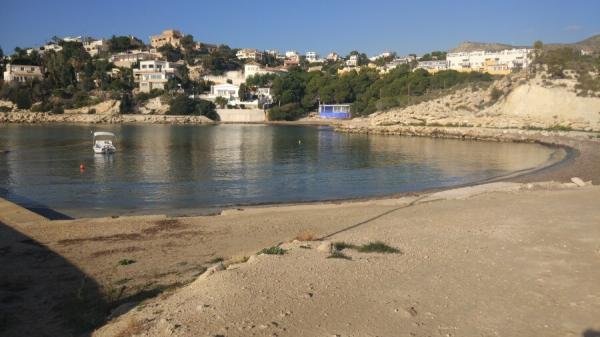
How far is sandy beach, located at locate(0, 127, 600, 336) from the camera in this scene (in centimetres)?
698

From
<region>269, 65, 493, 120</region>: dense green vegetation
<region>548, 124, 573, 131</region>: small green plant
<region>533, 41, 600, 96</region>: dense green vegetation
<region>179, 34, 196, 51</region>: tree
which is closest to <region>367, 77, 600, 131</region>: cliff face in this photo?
<region>548, 124, 573, 131</region>: small green plant

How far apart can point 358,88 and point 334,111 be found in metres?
8.02

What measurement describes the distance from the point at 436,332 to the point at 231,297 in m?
2.97

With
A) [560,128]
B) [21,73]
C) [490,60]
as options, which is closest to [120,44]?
[21,73]

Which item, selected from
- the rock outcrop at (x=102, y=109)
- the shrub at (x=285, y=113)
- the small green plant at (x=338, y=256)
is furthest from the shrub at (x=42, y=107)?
the small green plant at (x=338, y=256)

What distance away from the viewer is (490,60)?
14425cm

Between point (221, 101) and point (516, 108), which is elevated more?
point (221, 101)

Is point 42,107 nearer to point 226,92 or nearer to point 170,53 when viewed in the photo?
point 226,92

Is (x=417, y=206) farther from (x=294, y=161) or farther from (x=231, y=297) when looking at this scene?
(x=294, y=161)

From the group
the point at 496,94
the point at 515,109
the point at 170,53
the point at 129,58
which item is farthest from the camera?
the point at 170,53

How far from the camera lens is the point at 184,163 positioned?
3709 cm

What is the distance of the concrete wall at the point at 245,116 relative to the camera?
122 metres

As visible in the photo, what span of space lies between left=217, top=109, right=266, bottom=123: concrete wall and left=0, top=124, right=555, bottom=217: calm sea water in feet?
236

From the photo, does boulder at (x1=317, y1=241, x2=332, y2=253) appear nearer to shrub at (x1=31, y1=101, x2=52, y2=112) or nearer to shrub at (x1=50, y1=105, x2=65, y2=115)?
shrub at (x1=50, y1=105, x2=65, y2=115)
